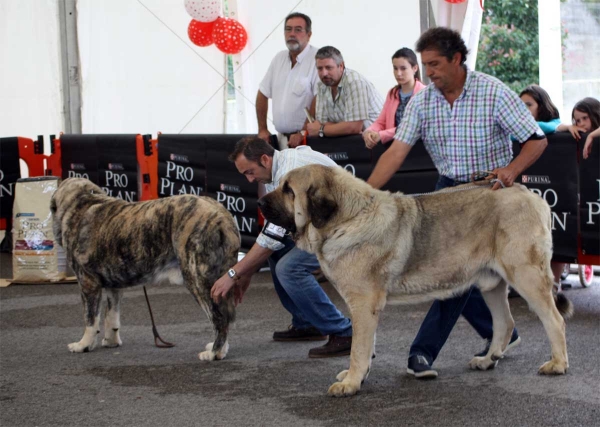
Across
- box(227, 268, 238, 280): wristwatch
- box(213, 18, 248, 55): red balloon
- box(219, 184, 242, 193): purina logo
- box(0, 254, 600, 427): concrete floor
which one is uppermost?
box(213, 18, 248, 55): red balloon

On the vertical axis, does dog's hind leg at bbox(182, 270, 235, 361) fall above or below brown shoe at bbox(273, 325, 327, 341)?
above

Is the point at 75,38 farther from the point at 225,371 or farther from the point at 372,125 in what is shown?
the point at 225,371

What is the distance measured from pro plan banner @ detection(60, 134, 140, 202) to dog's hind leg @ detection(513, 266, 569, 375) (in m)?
6.37

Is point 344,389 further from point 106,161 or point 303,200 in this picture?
point 106,161

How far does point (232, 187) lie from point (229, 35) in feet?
8.33

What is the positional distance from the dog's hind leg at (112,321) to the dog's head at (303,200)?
216 cm

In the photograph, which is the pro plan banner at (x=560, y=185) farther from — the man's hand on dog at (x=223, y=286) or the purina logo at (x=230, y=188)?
the purina logo at (x=230, y=188)

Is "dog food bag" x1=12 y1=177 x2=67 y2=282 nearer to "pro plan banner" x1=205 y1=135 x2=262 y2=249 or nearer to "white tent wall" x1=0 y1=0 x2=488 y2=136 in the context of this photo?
→ "pro plan banner" x1=205 y1=135 x2=262 y2=249

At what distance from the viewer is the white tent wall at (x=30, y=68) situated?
41.1 feet

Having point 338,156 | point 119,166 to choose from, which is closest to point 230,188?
point 338,156

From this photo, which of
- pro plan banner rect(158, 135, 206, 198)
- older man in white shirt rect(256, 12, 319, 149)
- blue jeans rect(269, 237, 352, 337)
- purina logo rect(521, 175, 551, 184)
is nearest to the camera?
blue jeans rect(269, 237, 352, 337)

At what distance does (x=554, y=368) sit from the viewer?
16.6 feet

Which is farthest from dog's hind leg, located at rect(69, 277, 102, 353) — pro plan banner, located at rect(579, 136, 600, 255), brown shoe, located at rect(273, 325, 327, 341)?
pro plan banner, located at rect(579, 136, 600, 255)

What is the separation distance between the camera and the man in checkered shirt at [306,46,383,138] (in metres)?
8.37
